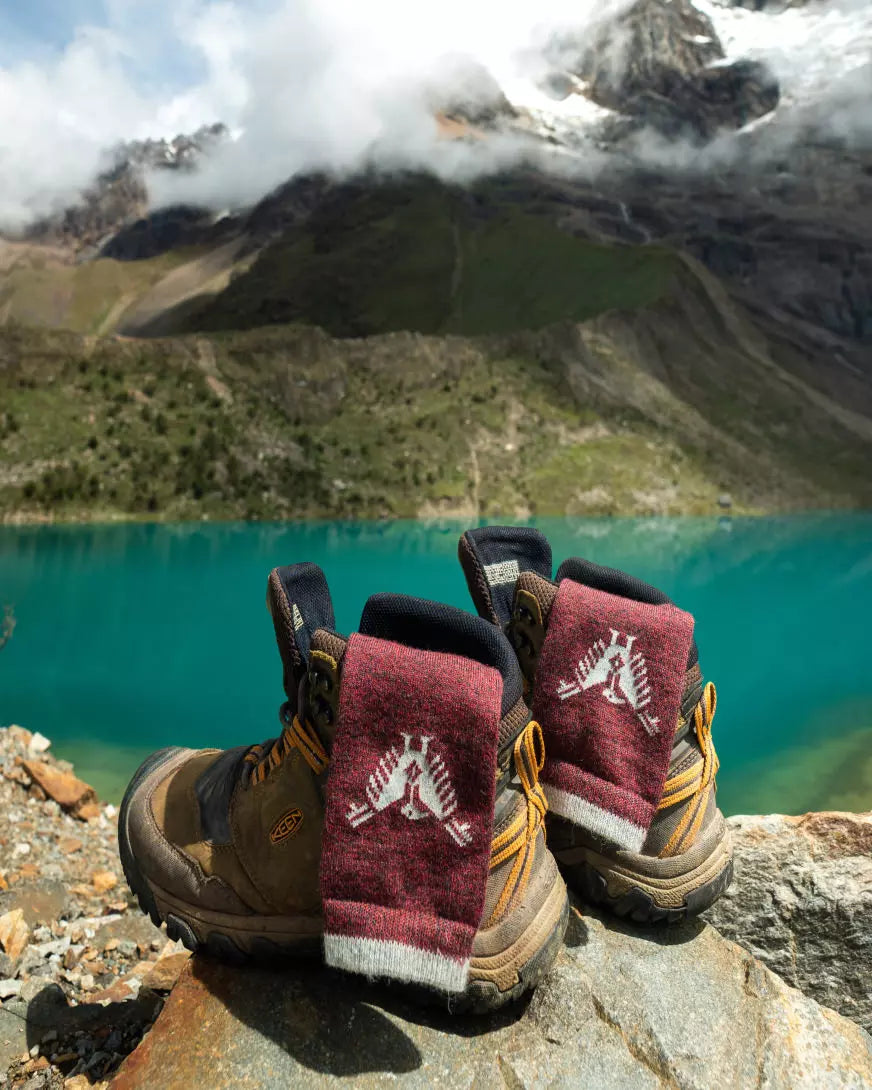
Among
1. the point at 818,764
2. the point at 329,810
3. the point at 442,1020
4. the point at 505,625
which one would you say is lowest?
the point at 818,764

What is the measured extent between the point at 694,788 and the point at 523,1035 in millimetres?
912

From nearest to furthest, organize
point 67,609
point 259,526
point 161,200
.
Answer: point 67,609, point 259,526, point 161,200

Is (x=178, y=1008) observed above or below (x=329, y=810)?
below

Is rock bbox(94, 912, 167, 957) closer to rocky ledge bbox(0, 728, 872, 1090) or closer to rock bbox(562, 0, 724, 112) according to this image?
rocky ledge bbox(0, 728, 872, 1090)

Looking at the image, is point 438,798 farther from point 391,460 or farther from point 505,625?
point 391,460

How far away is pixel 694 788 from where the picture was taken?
8.59ft

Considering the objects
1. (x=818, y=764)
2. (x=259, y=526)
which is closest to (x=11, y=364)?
(x=259, y=526)

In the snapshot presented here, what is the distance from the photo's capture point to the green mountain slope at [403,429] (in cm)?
4383

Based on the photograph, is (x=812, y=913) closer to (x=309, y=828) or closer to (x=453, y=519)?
(x=309, y=828)

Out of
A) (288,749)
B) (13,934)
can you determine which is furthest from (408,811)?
(13,934)

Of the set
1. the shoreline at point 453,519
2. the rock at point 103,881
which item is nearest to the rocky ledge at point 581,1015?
the rock at point 103,881

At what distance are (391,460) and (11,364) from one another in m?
22.6

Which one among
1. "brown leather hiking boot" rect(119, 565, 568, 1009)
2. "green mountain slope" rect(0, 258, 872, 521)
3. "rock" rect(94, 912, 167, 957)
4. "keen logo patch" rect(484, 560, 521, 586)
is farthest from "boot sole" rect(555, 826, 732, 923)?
"green mountain slope" rect(0, 258, 872, 521)

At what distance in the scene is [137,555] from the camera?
28.6m
